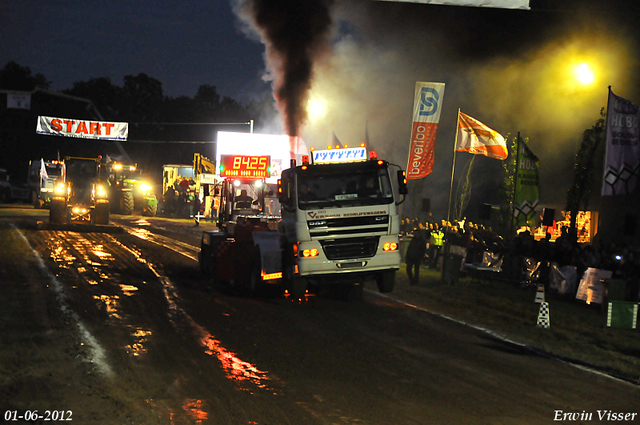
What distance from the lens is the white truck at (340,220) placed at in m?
12.4

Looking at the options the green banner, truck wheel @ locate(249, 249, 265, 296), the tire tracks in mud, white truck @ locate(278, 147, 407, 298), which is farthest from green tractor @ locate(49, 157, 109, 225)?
the green banner

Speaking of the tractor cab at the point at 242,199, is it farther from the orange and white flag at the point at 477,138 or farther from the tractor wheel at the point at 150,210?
the tractor wheel at the point at 150,210

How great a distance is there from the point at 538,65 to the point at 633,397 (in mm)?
30267

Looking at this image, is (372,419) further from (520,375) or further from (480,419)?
Answer: (520,375)

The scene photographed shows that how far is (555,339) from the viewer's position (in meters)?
11.1

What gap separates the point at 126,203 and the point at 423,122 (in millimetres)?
24169

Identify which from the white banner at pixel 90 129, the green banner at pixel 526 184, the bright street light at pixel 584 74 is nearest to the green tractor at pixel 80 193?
→ the green banner at pixel 526 184

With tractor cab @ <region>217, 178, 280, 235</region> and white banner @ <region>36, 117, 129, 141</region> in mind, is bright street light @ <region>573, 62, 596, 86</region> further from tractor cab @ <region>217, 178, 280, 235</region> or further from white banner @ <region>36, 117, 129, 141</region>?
white banner @ <region>36, 117, 129, 141</region>

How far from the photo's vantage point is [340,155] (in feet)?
42.8

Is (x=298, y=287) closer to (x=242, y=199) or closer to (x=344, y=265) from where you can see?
(x=344, y=265)

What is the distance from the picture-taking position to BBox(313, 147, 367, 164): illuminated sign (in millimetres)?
12992

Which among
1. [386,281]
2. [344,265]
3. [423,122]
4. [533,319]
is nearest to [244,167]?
[344,265]

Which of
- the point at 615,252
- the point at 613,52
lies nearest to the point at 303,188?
the point at 615,252

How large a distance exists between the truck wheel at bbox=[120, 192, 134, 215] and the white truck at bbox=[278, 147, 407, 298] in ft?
92.6
